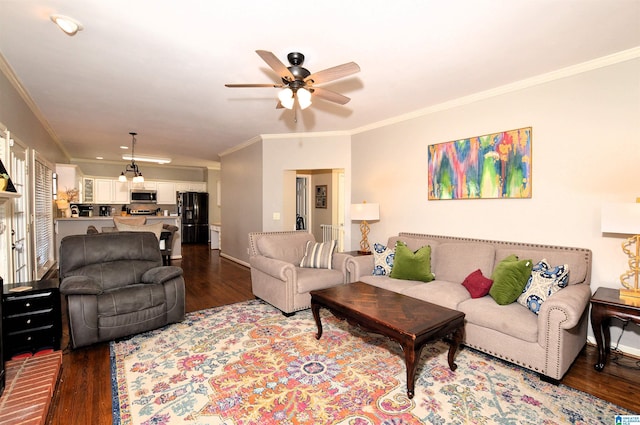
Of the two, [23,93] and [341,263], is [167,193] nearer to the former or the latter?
[23,93]

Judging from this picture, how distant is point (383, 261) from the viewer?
3.81 meters

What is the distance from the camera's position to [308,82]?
259 cm

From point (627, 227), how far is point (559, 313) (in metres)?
0.90

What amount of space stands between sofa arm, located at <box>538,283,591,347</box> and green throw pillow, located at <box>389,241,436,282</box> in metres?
1.24

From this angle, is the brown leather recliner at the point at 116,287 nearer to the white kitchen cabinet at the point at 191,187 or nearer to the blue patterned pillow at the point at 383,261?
the blue patterned pillow at the point at 383,261

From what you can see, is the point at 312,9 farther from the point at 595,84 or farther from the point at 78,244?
the point at 78,244

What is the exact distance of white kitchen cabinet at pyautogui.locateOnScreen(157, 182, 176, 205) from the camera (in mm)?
9497

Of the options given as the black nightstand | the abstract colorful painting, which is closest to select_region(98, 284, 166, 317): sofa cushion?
the black nightstand

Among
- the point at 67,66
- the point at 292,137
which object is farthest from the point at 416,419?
the point at 292,137

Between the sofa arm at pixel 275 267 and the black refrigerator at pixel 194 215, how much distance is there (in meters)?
6.45

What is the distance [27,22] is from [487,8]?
325 centimetres

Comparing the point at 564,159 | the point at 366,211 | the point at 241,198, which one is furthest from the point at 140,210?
the point at 564,159

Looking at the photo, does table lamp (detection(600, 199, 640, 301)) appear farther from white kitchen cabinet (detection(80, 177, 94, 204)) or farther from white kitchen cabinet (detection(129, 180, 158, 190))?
white kitchen cabinet (detection(80, 177, 94, 204))

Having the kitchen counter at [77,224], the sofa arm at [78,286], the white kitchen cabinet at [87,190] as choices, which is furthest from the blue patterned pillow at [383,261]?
Answer: the white kitchen cabinet at [87,190]
